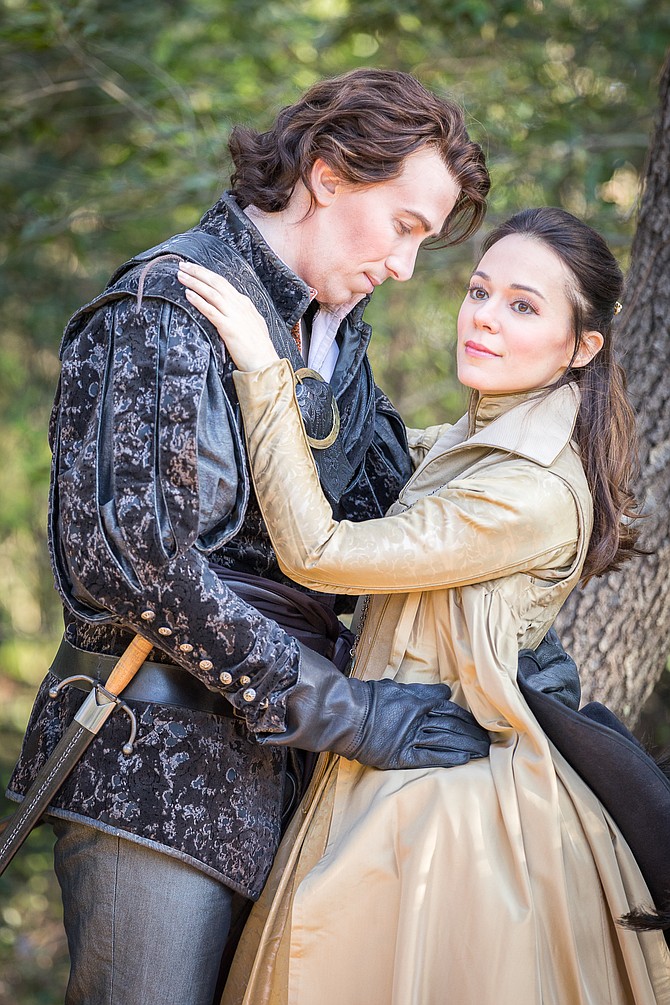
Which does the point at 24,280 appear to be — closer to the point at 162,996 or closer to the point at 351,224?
the point at 351,224

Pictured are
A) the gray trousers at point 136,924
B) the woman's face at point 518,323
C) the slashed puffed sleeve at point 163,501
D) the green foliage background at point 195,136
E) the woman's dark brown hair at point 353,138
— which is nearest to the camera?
the slashed puffed sleeve at point 163,501

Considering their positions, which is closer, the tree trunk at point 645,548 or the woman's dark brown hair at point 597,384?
the woman's dark brown hair at point 597,384

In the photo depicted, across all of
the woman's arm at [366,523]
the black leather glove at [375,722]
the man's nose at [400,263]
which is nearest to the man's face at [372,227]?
the man's nose at [400,263]

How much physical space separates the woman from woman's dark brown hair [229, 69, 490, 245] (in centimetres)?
31

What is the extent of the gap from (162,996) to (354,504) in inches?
41.9

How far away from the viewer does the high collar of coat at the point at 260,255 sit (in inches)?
78.2

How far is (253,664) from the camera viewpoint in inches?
69.8

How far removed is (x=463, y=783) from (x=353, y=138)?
1.20 meters

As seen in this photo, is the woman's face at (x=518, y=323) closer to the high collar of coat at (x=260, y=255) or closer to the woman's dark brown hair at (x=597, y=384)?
the woman's dark brown hair at (x=597, y=384)

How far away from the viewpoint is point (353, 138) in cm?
196

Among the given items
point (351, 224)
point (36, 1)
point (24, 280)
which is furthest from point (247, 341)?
point (24, 280)

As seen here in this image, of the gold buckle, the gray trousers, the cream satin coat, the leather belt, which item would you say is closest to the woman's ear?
the cream satin coat

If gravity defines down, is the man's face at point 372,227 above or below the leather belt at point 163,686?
above

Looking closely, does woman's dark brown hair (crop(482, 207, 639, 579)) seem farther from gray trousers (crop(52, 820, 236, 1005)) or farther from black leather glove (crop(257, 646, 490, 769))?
gray trousers (crop(52, 820, 236, 1005))
